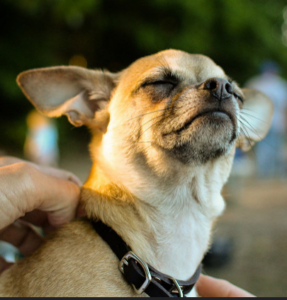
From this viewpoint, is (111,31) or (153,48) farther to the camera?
(111,31)

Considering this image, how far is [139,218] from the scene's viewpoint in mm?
2031

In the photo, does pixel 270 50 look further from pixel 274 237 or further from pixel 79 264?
pixel 79 264

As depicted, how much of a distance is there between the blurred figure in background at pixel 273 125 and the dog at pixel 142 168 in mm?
Result: 6668

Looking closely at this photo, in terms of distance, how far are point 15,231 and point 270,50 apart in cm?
1235

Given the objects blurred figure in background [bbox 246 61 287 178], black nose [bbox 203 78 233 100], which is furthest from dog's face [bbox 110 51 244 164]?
blurred figure in background [bbox 246 61 287 178]

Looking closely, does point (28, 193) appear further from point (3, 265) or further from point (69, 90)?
point (69, 90)

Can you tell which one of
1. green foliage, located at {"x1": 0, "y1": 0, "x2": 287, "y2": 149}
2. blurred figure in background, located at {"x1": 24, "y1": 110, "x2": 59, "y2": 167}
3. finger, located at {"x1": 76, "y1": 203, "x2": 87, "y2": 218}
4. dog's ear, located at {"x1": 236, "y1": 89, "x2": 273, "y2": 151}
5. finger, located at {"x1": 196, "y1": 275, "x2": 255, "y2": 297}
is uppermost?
green foliage, located at {"x1": 0, "y1": 0, "x2": 287, "y2": 149}

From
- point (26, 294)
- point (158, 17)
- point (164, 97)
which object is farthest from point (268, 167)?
point (26, 294)

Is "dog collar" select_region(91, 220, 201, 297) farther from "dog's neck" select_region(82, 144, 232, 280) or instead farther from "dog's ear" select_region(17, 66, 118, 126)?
"dog's ear" select_region(17, 66, 118, 126)

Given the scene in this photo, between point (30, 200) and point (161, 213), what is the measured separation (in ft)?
2.71

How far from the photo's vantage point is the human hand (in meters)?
1.74

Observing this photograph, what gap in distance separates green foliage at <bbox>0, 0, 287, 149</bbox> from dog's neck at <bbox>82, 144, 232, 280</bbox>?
19.6 ft

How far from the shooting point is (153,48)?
877 centimetres

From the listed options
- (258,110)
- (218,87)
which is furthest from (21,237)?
(258,110)
